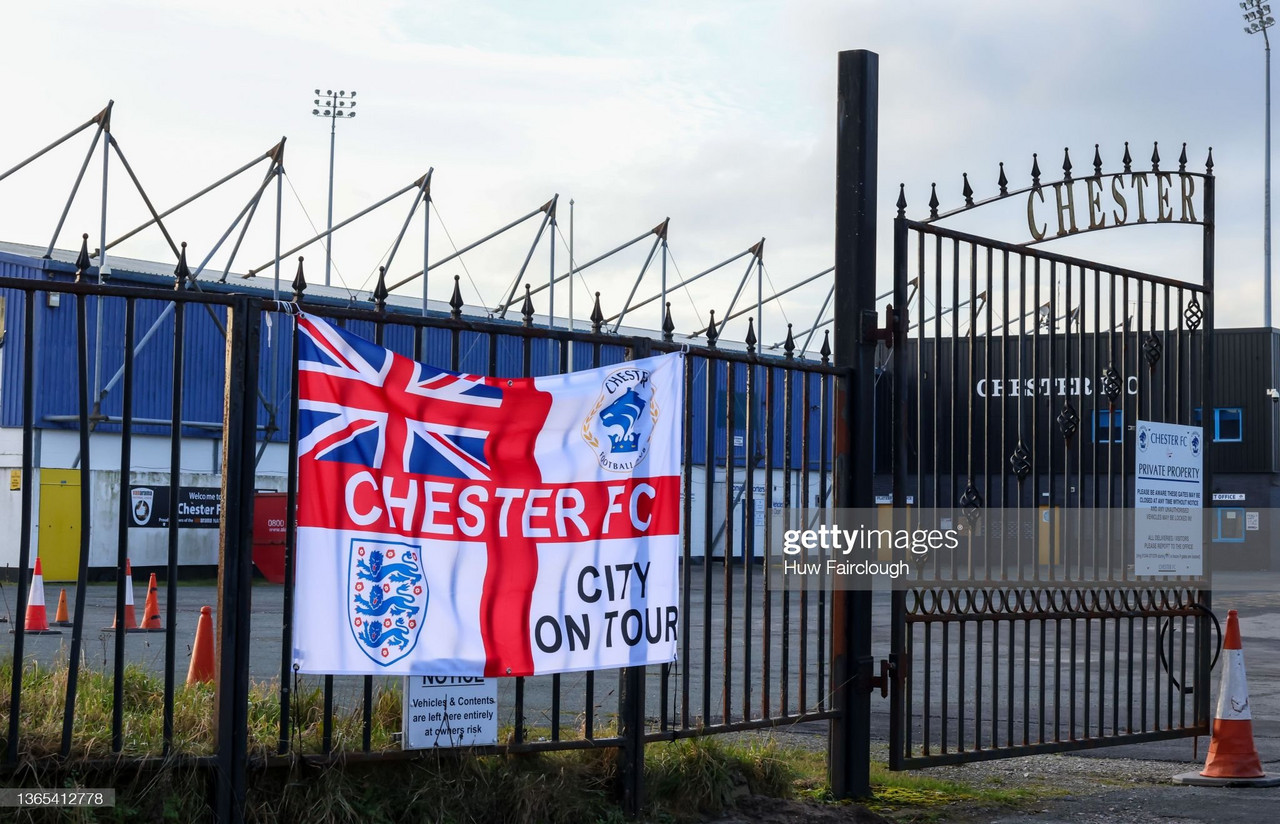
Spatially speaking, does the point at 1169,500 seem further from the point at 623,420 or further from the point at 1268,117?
the point at 1268,117

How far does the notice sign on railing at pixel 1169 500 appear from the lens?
27.9 ft

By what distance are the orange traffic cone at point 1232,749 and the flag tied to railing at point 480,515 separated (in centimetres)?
374

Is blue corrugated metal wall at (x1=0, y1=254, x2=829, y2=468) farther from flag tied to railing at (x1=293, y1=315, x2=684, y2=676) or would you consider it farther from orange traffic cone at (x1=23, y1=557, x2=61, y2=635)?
flag tied to railing at (x1=293, y1=315, x2=684, y2=676)

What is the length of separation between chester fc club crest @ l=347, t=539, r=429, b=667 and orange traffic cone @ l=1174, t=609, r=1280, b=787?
4.98 m

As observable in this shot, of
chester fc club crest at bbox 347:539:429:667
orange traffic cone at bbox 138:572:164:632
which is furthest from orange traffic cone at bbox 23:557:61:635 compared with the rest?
chester fc club crest at bbox 347:539:429:667

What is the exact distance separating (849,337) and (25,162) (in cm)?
2683

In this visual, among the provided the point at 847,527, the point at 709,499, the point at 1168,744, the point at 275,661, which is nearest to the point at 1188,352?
the point at 1168,744

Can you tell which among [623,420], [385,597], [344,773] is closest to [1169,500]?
[623,420]

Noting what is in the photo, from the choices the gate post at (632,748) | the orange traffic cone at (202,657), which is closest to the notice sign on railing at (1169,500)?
the gate post at (632,748)

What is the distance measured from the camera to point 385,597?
213 inches

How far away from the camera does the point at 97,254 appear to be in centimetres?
2884

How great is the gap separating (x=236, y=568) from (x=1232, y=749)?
19.5ft

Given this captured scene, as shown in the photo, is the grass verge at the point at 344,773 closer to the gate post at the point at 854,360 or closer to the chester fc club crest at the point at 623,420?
the gate post at the point at 854,360

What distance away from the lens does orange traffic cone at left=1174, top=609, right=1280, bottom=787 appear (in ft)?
25.6
